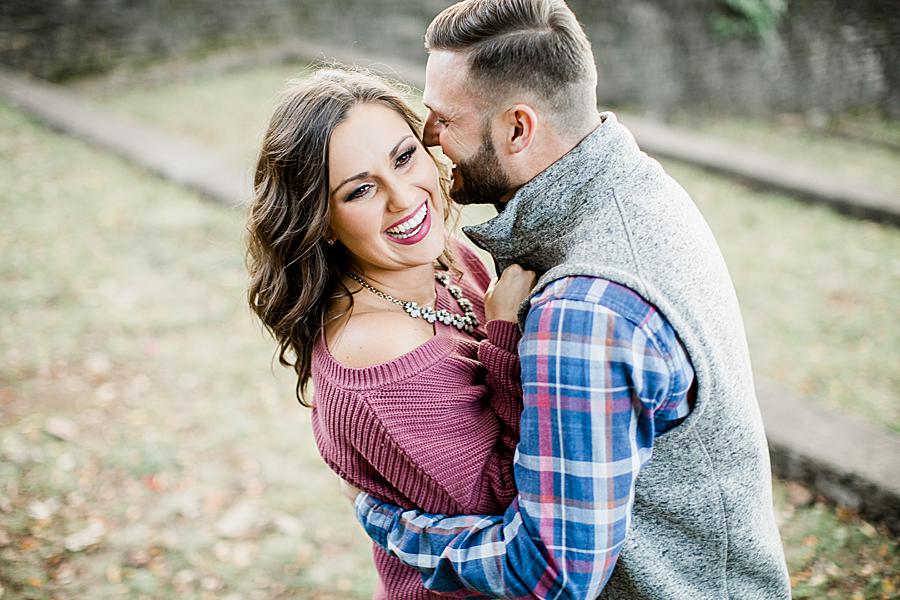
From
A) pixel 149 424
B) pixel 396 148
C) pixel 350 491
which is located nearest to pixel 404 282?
pixel 396 148

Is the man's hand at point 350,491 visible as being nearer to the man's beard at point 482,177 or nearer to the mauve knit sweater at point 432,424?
the mauve knit sweater at point 432,424

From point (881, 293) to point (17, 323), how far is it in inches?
231

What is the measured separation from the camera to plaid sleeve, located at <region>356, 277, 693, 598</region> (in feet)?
4.78

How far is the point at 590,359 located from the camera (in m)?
1.45

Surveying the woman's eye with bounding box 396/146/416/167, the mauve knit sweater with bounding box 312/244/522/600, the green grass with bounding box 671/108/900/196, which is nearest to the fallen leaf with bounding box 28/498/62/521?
the mauve knit sweater with bounding box 312/244/522/600

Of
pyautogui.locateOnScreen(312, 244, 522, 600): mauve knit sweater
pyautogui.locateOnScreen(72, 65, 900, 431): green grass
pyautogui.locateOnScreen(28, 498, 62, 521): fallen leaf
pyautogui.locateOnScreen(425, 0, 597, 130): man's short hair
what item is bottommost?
pyautogui.locateOnScreen(28, 498, 62, 521): fallen leaf

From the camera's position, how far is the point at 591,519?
1.50 m

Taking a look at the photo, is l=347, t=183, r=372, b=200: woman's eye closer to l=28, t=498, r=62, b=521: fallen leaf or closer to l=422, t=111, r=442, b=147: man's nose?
l=422, t=111, r=442, b=147: man's nose

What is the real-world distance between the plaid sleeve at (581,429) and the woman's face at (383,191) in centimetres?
60

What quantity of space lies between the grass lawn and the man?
151cm

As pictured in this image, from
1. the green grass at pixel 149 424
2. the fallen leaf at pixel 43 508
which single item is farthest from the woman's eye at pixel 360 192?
the fallen leaf at pixel 43 508

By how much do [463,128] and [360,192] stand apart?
1.10 feet

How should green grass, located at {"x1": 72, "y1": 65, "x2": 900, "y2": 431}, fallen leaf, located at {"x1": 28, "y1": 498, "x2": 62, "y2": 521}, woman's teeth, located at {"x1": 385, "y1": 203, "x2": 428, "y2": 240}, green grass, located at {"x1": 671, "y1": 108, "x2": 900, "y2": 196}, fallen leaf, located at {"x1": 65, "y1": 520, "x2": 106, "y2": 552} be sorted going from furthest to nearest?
green grass, located at {"x1": 671, "y1": 108, "x2": 900, "y2": 196}
green grass, located at {"x1": 72, "y1": 65, "x2": 900, "y2": 431}
fallen leaf, located at {"x1": 28, "y1": 498, "x2": 62, "y2": 521}
fallen leaf, located at {"x1": 65, "y1": 520, "x2": 106, "y2": 552}
woman's teeth, located at {"x1": 385, "y1": 203, "x2": 428, "y2": 240}

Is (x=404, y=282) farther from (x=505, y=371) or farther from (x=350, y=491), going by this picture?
(x=350, y=491)
